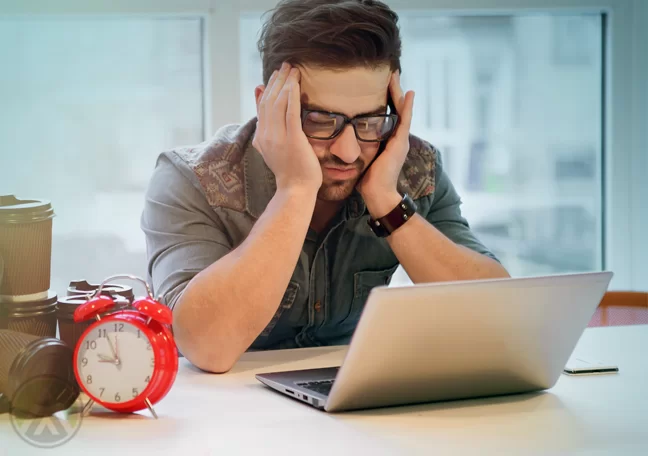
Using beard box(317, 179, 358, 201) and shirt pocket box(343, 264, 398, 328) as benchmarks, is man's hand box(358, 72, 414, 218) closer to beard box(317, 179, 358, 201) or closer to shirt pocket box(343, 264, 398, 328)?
beard box(317, 179, 358, 201)

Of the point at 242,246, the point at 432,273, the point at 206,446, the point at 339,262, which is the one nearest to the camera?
the point at 206,446

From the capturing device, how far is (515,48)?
2705 millimetres

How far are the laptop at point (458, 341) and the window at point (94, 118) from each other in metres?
1.46

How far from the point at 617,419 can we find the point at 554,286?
19cm

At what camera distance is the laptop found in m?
0.94

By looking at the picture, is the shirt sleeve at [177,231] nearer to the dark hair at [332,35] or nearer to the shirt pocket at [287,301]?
the shirt pocket at [287,301]

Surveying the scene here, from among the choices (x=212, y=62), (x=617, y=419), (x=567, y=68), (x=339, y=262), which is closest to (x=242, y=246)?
(x=339, y=262)

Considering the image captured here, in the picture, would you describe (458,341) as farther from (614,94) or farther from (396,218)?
(614,94)

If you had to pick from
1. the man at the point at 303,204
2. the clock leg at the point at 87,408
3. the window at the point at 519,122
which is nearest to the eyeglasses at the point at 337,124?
the man at the point at 303,204

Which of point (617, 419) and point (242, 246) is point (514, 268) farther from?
point (617, 419)

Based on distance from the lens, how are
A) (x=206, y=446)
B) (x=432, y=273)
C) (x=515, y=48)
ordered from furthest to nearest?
(x=515, y=48) → (x=432, y=273) → (x=206, y=446)

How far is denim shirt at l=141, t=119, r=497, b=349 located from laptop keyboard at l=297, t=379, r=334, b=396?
1.21ft

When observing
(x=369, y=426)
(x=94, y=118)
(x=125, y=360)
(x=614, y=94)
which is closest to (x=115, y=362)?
(x=125, y=360)

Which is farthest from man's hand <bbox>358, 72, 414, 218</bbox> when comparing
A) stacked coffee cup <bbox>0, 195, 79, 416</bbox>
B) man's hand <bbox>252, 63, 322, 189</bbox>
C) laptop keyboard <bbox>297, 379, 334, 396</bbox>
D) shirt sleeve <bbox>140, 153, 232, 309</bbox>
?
stacked coffee cup <bbox>0, 195, 79, 416</bbox>
